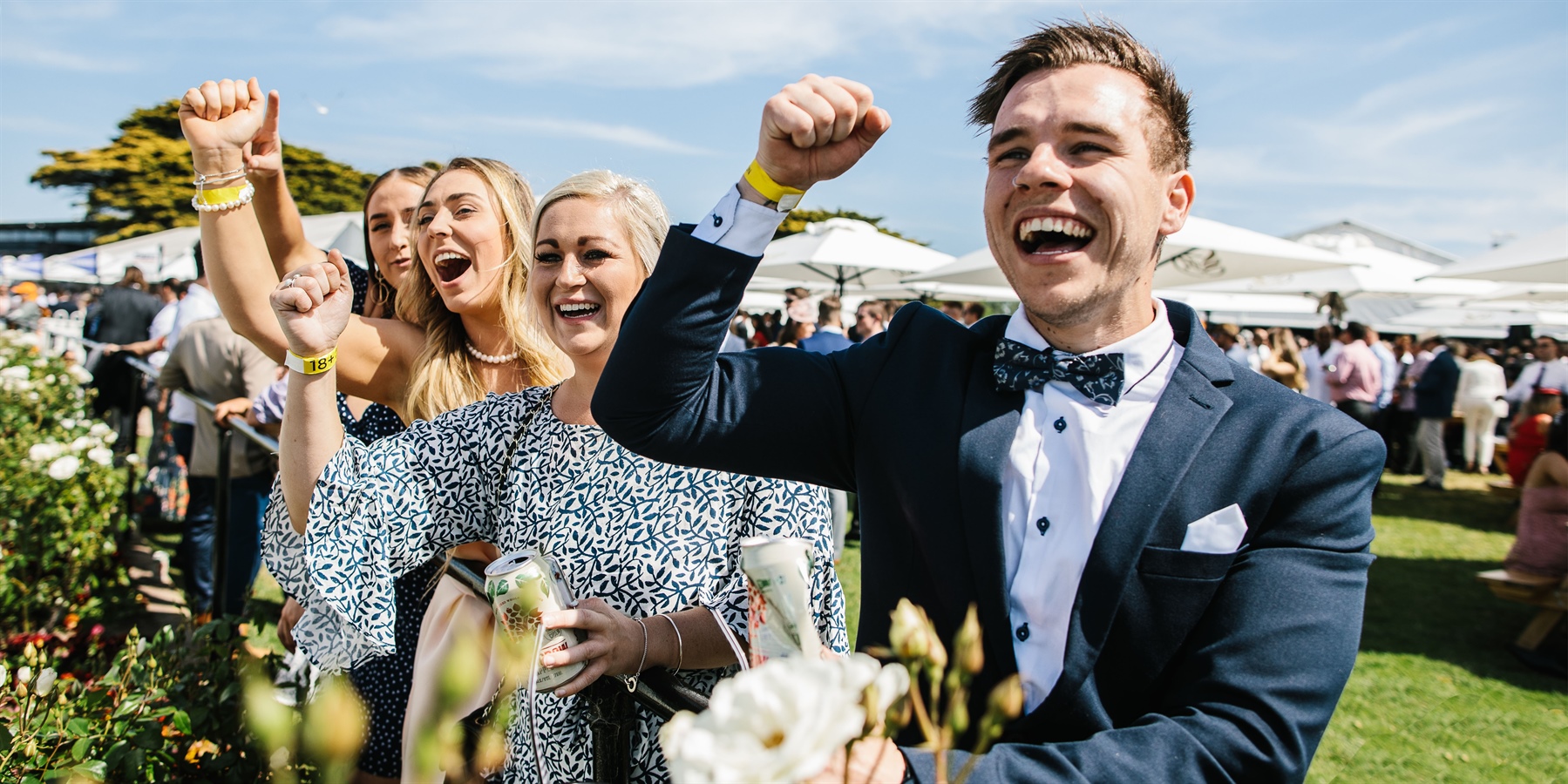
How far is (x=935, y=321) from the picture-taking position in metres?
1.58

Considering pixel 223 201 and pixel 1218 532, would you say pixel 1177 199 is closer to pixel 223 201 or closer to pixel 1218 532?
pixel 1218 532

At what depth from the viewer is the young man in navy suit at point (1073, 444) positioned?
1.23m

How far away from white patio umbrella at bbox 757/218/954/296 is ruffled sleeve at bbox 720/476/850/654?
10384 mm

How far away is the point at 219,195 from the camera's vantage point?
7.64 feet

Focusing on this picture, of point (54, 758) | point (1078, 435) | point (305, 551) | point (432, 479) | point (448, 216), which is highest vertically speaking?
point (448, 216)

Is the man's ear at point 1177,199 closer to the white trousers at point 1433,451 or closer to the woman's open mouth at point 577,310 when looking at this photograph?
the woman's open mouth at point 577,310

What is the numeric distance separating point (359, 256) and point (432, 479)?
499cm

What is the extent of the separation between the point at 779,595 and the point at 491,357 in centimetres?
188

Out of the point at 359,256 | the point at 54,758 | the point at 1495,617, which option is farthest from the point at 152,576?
the point at 1495,617

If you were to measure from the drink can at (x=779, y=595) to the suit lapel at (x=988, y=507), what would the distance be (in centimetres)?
32

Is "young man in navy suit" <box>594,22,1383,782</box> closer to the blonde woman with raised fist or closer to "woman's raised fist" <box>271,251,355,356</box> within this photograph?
"woman's raised fist" <box>271,251,355,356</box>

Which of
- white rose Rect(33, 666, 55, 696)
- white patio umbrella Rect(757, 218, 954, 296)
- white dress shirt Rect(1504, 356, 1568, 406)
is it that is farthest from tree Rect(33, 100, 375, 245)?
white rose Rect(33, 666, 55, 696)

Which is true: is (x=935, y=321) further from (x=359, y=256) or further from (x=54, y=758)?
(x=359, y=256)

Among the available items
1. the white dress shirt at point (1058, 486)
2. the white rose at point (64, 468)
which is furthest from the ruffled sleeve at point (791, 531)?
the white rose at point (64, 468)
